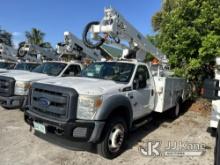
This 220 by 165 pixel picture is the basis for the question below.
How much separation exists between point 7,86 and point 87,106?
4.33 meters

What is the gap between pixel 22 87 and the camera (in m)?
7.61

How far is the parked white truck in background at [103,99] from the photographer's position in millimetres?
4461

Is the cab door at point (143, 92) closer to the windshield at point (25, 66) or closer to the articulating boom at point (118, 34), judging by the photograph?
the articulating boom at point (118, 34)

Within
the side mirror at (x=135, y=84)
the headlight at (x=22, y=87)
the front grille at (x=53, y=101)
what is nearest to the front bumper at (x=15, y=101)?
the headlight at (x=22, y=87)

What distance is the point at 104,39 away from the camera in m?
7.12

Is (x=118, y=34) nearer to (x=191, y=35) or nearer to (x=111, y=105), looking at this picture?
(x=111, y=105)

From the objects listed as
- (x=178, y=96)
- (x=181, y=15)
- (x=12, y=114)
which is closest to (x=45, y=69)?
(x=12, y=114)

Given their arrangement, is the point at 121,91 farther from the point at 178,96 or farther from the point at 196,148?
the point at 178,96

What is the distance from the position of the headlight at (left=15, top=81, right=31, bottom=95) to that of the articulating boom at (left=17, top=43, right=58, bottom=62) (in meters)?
9.24

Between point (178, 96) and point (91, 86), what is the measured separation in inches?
197

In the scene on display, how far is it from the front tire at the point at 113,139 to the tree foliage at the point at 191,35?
535 cm

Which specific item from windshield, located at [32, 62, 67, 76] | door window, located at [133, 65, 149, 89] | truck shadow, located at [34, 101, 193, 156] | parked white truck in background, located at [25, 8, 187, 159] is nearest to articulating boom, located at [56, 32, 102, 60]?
windshield, located at [32, 62, 67, 76]

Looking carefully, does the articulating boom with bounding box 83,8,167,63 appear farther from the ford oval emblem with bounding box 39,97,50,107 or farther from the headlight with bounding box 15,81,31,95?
the ford oval emblem with bounding box 39,97,50,107

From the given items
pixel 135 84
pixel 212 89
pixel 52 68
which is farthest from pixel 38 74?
pixel 212 89
